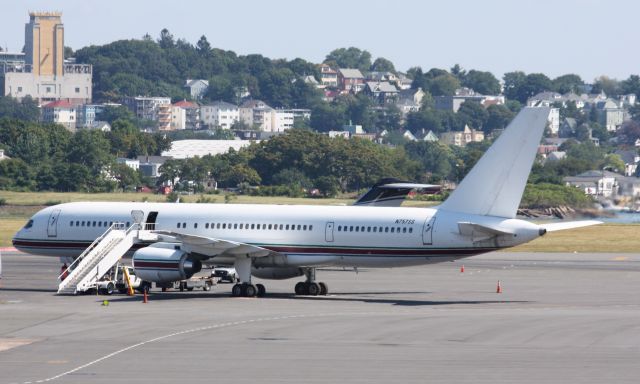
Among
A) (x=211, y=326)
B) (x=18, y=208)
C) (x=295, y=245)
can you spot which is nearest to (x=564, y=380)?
(x=211, y=326)

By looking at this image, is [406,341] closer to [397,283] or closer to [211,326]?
[211,326]

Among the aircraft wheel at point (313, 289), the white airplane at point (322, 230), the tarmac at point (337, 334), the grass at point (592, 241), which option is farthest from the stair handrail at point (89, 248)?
the grass at point (592, 241)

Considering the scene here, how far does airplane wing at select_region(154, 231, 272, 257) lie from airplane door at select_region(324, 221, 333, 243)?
8.52 feet

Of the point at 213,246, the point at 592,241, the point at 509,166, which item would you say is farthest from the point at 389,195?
the point at 592,241

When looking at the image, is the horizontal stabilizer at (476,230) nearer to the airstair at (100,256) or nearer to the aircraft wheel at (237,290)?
the aircraft wheel at (237,290)

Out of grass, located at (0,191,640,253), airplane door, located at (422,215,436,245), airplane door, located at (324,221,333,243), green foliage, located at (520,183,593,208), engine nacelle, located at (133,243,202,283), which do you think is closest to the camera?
airplane door, located at (422,215,436,245)

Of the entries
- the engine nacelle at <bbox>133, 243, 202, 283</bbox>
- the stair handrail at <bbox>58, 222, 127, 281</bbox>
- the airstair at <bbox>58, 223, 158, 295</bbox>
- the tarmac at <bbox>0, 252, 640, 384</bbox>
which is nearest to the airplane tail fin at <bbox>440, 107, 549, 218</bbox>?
the tarmac at <bbox>0, 252, 640, 384</bbox>

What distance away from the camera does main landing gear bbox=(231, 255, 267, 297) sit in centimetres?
5894

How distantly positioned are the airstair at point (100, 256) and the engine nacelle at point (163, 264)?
1.88 meters

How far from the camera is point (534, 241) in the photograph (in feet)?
A: 328

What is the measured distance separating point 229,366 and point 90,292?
2201 cm

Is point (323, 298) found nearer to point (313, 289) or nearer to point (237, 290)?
point (313, 289)

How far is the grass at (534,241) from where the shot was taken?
3784 inches

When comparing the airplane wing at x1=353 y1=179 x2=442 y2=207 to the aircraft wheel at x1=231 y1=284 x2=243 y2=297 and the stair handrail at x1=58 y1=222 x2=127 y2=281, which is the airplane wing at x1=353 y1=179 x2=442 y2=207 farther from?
the aircraft wheel at x1=231 y1=284 x2=243 y2=297
